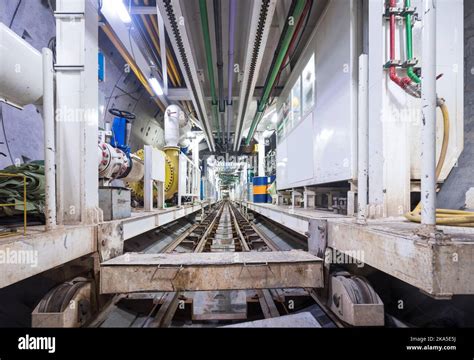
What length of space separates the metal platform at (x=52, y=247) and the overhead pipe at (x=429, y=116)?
76.3 inches

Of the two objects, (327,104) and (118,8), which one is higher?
(118,8)

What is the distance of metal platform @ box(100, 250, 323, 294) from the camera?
1.39 m

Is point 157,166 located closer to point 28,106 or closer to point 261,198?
point 28,106

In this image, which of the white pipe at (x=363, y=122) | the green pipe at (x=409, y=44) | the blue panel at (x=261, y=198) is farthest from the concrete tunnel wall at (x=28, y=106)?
the blue panel at (x=261, y=198)

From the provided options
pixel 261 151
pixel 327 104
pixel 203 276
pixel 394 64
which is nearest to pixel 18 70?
pixel 203 276

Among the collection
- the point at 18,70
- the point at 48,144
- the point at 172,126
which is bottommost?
the point at 48,144

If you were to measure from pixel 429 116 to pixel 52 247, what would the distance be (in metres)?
2.04

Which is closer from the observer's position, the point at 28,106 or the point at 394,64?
the point at 394,64

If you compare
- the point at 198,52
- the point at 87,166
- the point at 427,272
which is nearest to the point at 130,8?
the point at 198,52

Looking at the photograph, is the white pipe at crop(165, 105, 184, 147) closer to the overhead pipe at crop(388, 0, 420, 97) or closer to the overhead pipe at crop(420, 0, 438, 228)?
the overhead pipe at crop(388, 0, 420, 97)

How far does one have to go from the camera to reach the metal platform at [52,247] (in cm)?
99

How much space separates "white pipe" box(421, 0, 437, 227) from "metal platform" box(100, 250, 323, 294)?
2.68 ft

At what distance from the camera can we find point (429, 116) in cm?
94

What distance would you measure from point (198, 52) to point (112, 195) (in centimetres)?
364
